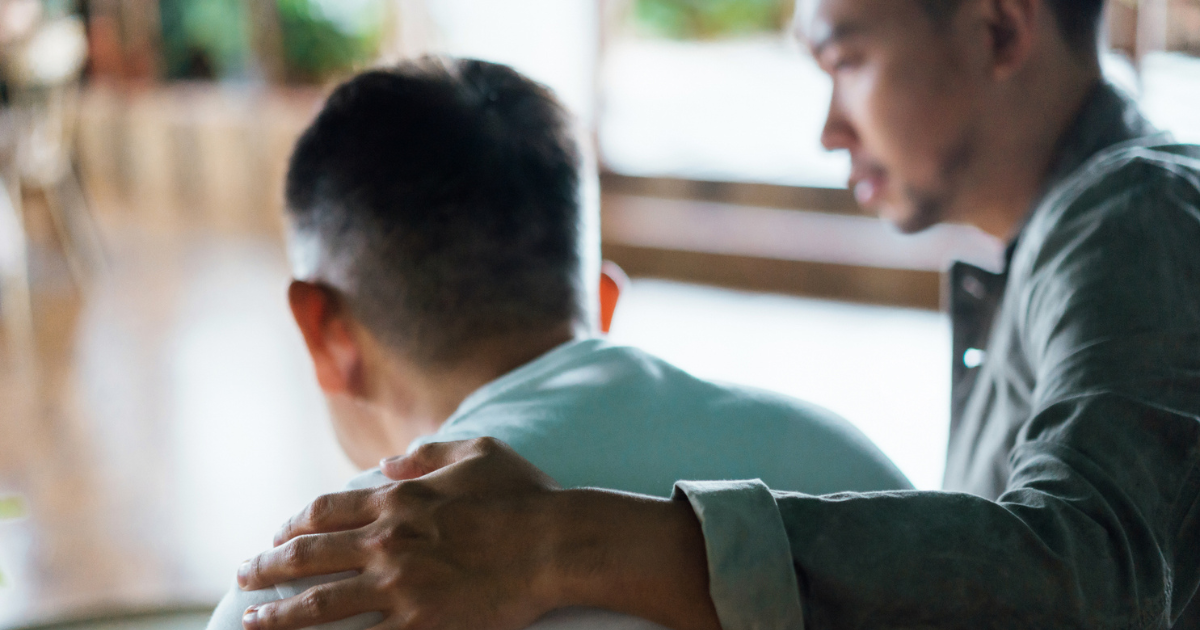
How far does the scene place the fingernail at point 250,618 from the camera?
0.56m

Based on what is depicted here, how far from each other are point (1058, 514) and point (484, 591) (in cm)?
34

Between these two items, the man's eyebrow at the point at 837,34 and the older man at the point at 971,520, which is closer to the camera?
the older man at the point at 971,520

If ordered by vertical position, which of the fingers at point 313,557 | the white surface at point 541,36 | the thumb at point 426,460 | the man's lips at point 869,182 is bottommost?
the fingers at point 313,557

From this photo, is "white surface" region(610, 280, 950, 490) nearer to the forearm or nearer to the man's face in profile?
the man's face in profile

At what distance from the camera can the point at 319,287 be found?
872mm

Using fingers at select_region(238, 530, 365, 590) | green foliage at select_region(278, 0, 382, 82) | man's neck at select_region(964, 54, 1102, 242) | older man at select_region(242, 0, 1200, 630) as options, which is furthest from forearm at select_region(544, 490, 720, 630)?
green foliage at select_region(278, 0, 382, 82)

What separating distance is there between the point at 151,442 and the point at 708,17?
3.47m

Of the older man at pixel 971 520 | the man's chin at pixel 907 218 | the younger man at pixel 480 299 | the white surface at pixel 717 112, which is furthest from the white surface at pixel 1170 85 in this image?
the younger man at pixel 480 299

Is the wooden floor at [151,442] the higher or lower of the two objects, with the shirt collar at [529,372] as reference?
lower

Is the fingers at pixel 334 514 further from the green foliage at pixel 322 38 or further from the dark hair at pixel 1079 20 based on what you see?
the green foliage at pixel 322 38

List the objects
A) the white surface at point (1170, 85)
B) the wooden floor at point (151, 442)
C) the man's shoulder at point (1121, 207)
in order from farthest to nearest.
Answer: the white surface at point (1170, 85) → the wooden floor at point (151, 442) → the man's shoulder at point (1121, 207)

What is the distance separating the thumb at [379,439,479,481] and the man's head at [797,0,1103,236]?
27.4 inches

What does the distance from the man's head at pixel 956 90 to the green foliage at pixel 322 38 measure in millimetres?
5210

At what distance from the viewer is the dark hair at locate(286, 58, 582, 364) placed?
2.68 ft
